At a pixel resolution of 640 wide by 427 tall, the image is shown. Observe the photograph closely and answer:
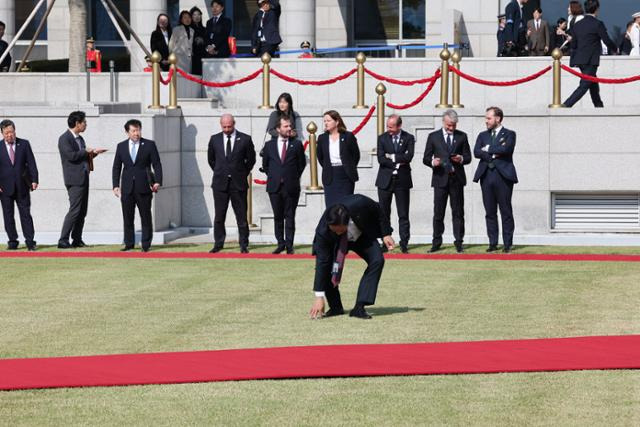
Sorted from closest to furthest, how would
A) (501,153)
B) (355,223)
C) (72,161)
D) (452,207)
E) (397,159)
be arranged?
(355,223)
(501,153)
(397,159)
(452,207)
(72,161)

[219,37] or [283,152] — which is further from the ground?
[219,37]

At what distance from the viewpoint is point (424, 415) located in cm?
991

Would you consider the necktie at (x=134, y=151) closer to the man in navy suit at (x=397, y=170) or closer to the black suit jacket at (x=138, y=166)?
the black suit jacket at (x=138, y=166)

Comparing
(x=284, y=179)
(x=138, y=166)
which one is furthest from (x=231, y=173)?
(x=138, y=166)

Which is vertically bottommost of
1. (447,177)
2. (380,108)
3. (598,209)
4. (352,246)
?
(598,209)

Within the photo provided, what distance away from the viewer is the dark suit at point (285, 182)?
20.6m

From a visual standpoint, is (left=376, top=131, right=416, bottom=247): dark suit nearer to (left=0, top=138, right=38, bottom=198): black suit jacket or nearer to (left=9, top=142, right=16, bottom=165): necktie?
(left=0, top=138, right=38, bottom=198): black suit jacket

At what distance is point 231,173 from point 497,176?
3680 millimetres

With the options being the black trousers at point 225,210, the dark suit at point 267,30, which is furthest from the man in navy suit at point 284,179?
the dark suit at point 267,30

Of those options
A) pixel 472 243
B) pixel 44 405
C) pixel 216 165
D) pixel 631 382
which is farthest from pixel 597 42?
pixel 44 405

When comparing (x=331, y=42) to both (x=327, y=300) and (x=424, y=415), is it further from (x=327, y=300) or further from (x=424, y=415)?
(x=424, y=415)

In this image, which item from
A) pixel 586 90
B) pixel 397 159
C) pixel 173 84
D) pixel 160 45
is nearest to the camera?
pixel 397 159

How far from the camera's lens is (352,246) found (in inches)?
551

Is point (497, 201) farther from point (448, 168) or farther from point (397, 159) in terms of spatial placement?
point (397, 159)
